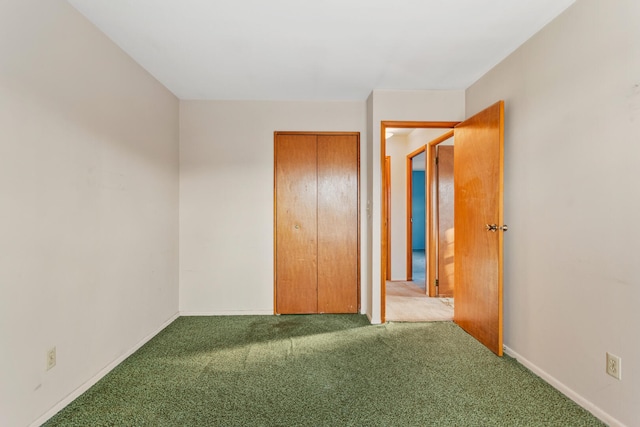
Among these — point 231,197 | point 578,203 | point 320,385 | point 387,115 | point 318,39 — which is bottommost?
point 320,385

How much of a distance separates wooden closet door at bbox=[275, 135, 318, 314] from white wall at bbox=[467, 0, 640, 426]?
1.88 m

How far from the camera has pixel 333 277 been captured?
3.50m

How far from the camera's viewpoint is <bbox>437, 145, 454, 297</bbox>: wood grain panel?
167 inches

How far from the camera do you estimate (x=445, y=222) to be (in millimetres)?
4277

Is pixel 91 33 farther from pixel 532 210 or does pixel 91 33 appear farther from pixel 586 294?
pixel 586 294

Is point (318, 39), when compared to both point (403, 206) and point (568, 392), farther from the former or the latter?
point (403, 206)

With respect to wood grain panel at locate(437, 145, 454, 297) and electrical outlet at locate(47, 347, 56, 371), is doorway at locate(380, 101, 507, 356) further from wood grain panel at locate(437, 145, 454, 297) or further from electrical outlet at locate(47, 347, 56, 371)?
electrical outlet at locate(47, 347, 56, 371)

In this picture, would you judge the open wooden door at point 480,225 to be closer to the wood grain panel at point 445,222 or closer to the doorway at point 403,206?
the wood grain panel at point 445,222

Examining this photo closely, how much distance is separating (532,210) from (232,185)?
2800mm

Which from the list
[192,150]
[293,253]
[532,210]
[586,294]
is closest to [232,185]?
[192,150]

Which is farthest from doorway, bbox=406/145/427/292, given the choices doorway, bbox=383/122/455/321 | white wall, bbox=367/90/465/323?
white wall, bbox=367/90/465/323

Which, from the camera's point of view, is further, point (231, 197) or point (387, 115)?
point (231, 197)

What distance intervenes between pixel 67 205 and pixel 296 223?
206 centimetres

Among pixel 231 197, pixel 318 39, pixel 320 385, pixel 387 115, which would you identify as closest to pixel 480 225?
pixel 387 115
